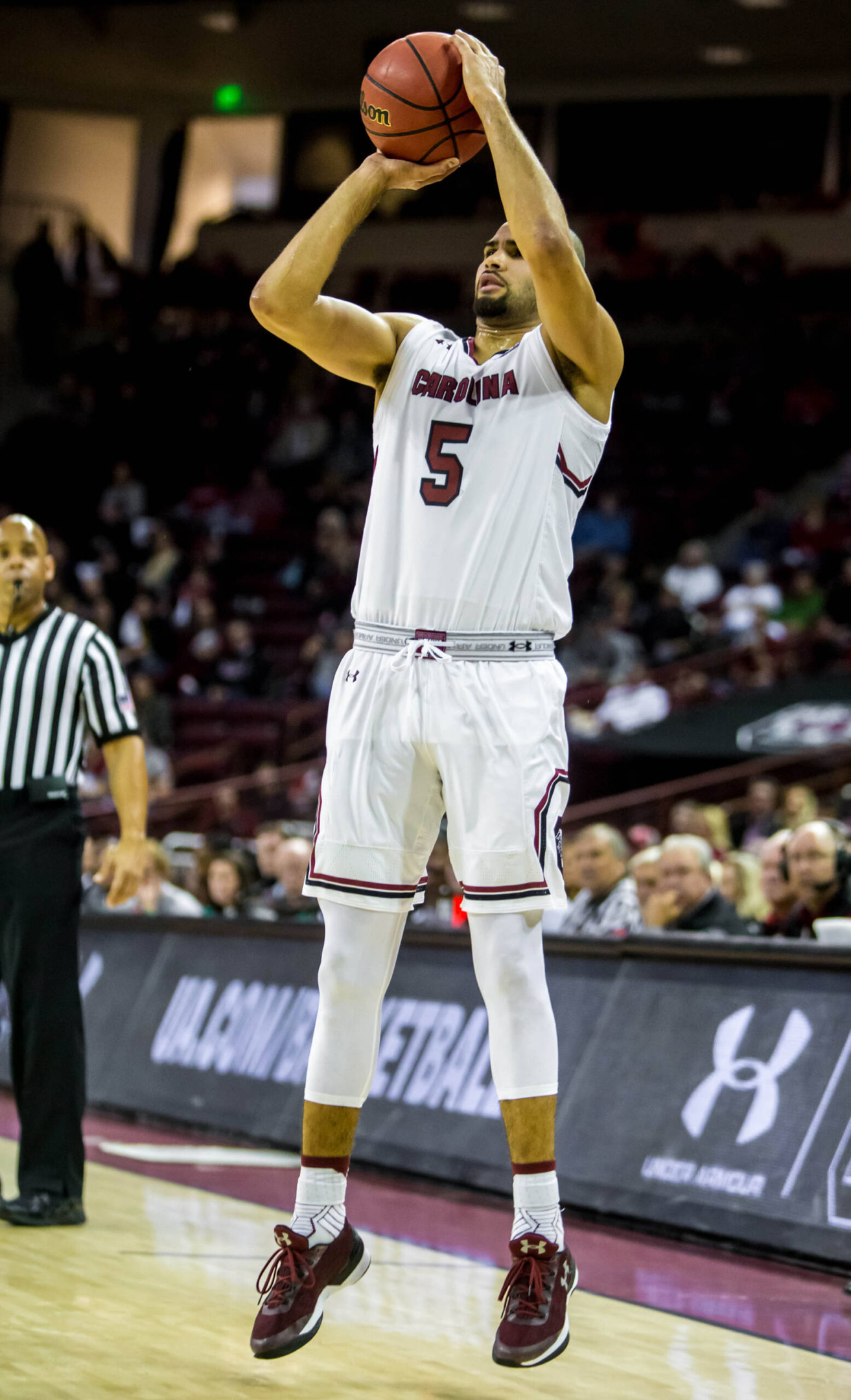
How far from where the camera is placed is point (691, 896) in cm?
728

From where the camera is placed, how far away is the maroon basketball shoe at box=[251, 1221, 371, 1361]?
3359 mm

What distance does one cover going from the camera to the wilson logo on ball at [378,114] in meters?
3.67

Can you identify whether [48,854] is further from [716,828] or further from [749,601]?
[749,601]

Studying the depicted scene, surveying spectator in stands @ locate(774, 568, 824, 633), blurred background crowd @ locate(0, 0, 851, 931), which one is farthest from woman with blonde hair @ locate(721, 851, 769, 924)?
spectator in stands @ locate(774, 568, 824, 633)

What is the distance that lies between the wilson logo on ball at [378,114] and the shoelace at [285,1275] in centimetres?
236

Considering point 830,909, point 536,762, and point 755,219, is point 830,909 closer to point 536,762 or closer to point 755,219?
point 536,762

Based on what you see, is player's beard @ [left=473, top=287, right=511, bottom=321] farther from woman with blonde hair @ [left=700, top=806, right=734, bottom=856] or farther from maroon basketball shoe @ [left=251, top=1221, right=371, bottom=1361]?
woman with blonde hair @ [left=700, top=806, right=734, bottom=856]

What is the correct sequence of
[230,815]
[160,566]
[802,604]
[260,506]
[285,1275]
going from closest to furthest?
[285,1275]
[230,815]
[802,604]
[160,566]
[260,506]

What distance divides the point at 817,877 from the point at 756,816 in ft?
17.7

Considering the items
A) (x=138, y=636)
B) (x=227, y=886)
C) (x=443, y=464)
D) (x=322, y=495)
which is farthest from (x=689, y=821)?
(x=322, y=495)

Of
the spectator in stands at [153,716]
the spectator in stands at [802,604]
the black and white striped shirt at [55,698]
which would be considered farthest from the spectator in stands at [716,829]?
the spectator in stands at [153,716]

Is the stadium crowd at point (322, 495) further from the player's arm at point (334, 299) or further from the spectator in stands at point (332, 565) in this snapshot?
the player's arm at point (334, 299)

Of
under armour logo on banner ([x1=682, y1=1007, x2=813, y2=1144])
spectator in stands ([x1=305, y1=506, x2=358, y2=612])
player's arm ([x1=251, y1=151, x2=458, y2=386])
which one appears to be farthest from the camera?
spectator in stands ([x1=305, y1=506, x2=358, y2=612])

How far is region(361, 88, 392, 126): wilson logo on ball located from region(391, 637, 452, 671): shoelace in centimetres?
111
